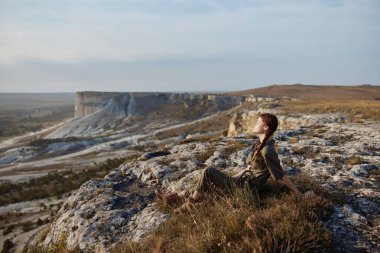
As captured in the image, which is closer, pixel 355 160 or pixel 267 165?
pixel 267 165

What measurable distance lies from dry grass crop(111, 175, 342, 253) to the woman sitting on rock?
288 mm

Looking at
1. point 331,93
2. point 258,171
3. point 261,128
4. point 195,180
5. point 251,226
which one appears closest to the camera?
point 251,226

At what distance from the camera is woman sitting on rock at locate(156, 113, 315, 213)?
739 centimetres

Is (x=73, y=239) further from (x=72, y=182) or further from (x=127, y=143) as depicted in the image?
(x=127, y=143)

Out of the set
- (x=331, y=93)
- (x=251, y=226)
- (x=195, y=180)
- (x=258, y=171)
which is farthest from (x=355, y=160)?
(x=331, y=93)

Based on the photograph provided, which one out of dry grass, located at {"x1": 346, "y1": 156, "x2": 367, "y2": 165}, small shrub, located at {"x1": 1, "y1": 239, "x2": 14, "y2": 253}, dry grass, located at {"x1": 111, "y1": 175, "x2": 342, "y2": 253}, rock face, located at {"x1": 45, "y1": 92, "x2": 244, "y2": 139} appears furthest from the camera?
rock face, located at {"x1": 45, "y1": 92, "x2": 244, "y2": 139}

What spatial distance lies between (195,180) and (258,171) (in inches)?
132

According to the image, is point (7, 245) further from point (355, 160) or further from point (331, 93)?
Answer: point (331, 93)

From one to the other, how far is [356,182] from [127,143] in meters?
67.1

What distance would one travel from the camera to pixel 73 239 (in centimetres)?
912

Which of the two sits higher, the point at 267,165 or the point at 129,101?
the point at 267,165

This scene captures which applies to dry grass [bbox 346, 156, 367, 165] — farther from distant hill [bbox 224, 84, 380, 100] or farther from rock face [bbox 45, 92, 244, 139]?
rock face [bbox 45, 92, 244, 139]

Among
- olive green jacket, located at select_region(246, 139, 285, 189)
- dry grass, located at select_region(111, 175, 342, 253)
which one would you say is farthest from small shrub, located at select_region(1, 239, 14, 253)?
olive green jacket, located at select_region(246, 139, 285, 189)

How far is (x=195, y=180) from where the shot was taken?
10.8 meters
